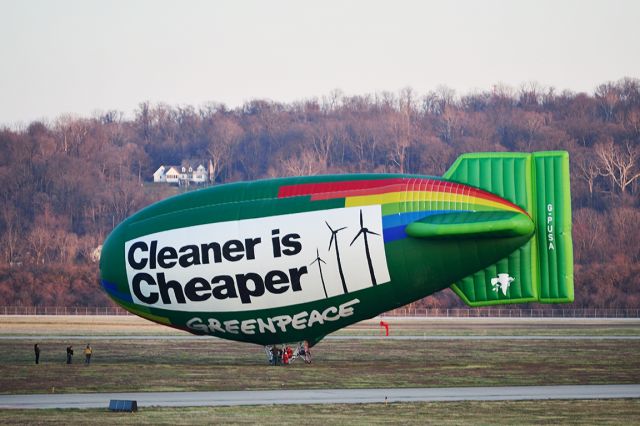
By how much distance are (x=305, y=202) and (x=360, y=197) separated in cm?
214

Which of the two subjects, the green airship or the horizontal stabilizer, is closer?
the horizontal stabilizer

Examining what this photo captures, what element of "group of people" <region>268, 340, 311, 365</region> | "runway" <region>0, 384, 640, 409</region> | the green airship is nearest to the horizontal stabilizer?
the green airship

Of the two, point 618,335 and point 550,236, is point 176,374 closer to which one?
point 550,236

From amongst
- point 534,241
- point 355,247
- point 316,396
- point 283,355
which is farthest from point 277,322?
point 534,241

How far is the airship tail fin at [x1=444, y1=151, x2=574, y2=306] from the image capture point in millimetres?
44375

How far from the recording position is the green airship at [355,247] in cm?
4459

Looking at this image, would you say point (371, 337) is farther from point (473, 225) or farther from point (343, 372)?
point (473, 225)

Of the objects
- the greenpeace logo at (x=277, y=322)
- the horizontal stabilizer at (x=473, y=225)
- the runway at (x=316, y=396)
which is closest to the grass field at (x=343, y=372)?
the runway at (x=316, y=396)

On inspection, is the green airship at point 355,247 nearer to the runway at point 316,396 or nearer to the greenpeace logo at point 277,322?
the greenpeace logo at point 277,322

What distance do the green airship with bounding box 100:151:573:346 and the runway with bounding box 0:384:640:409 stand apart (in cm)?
288

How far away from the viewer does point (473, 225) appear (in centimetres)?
4403

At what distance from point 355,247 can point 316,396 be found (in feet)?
19.0

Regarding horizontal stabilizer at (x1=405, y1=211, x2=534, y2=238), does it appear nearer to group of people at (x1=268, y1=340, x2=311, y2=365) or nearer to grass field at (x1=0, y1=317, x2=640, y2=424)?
grass field at (x1=0, y1=317, x2=640, y2=424)

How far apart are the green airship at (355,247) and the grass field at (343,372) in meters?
3.90
